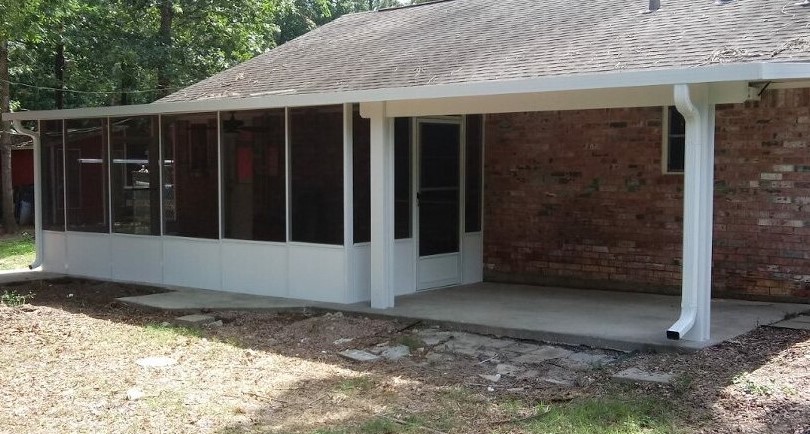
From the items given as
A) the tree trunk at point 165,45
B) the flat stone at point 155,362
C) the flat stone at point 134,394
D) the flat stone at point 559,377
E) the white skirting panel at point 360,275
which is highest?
the tree trunk at point 165,45

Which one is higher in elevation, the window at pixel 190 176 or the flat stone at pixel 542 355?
the window at pixel 190 176

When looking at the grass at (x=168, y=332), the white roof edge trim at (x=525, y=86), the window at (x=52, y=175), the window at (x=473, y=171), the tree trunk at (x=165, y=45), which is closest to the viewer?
the white roof edge trim at (x=525, y=86)

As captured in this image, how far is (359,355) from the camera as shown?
24.4 ft

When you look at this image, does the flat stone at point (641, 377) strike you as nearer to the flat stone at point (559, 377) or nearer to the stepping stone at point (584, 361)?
the flat stone at point (559, 377)

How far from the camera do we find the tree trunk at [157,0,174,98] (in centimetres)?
2033

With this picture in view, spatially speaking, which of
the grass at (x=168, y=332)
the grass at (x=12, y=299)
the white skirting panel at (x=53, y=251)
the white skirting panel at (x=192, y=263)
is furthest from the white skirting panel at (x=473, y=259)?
the white skirting panel at (x=53, y=251)

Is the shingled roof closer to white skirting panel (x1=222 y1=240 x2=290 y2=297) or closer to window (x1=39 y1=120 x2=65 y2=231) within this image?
window (x1=39 y1=120 x2=65 y2=231)

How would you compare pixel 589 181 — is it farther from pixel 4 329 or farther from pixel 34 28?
pixel 34 28

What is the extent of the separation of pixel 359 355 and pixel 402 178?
10.5ft

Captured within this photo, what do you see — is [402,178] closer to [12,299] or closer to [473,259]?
[473,259]

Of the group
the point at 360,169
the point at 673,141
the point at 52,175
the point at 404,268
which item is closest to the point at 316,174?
the point at 360,169

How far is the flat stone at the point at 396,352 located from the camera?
744 cm

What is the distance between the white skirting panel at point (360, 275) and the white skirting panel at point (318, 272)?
100mm

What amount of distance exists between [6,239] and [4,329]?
1260 cm
